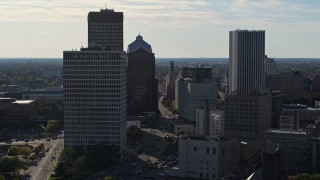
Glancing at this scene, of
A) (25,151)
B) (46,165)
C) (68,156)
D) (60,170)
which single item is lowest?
(46,165)

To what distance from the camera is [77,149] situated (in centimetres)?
15450

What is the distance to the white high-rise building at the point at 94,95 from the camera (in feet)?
502

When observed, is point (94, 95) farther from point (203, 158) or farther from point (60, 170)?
point (203, 158)

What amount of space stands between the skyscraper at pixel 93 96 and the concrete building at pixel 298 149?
40.3 metres

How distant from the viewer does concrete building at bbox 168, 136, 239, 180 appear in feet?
426

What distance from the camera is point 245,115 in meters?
160

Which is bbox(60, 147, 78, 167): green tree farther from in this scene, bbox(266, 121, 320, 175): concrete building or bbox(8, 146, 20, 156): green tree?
bbox(266, 121, 320, 175): concrete building

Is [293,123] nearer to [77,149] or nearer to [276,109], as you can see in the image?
[276,109]

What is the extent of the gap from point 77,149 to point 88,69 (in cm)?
2108

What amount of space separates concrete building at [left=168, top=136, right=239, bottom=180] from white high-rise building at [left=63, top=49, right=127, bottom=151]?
1080 inches

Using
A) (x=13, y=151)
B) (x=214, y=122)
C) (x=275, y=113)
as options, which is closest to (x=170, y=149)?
(x=214, y=122)

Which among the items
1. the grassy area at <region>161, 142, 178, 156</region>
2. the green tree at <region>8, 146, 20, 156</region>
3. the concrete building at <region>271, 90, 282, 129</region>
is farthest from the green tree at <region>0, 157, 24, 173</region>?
the concrete building at <region>271, 90, 282, 129</region>

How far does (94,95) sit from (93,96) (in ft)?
1.20

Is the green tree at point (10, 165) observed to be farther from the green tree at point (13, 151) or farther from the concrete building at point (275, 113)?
the concrete building at point (275, 113)
